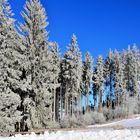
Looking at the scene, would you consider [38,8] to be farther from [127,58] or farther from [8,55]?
[127,58]

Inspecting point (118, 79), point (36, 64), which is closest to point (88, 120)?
point (118, 79)

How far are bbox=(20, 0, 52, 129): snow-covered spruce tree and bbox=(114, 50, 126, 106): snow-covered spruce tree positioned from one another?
177 feet

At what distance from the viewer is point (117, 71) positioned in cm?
8750

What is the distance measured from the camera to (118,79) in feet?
287

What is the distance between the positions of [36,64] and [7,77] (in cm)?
398

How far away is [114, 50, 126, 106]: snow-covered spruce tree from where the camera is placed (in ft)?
286

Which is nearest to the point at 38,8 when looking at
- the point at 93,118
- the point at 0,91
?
the point at 0,91

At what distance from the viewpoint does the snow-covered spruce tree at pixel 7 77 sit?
28.8m

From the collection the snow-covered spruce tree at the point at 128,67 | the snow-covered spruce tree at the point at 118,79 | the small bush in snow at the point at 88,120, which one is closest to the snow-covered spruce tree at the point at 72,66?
the small bush in snow at the point at 88,120

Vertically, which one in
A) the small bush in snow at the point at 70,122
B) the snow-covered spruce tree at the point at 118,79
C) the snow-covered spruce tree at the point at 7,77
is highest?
the snow-covered spruce tree at the point at 118,79

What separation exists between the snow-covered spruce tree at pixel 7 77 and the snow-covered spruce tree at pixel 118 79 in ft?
187

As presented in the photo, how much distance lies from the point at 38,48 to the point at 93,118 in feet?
118

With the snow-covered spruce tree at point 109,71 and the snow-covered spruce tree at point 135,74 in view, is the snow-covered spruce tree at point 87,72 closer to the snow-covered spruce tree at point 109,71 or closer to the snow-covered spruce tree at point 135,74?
the snow-covered spruce tree at point 109,71

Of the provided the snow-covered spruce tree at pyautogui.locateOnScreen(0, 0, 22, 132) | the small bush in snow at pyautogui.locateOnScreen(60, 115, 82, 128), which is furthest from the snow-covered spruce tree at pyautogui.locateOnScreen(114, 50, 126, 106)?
the snow-covered spruce tree at pyautogui.locateOnScreen(0, 0, 22, 132)
